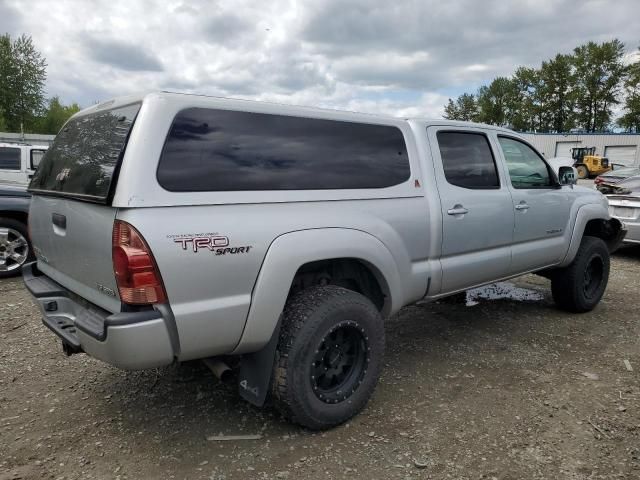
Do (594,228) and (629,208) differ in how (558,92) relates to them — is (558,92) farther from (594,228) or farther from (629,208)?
(594,228)

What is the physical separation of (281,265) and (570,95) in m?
→ 77.9

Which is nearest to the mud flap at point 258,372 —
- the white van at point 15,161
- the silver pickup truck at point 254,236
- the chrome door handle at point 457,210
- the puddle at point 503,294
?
the silver pickup truck at point 254,236

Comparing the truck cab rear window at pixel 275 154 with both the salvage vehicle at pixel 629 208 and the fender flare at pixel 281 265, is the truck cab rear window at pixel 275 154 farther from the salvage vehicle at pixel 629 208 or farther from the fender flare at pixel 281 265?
the salvage vehicle at pixel 629 208

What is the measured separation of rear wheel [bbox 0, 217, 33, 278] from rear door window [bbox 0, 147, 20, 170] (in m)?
6.33

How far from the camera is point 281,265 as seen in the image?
2537 millimetres

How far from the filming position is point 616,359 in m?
4.00

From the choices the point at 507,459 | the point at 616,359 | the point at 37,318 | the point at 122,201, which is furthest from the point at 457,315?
the point at 37,318

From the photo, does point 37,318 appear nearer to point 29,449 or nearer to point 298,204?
point 29,449

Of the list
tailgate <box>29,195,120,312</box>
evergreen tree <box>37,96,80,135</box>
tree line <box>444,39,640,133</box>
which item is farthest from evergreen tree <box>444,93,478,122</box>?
tailgate <box>29,195,120,312</box>

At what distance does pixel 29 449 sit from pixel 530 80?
8604cm

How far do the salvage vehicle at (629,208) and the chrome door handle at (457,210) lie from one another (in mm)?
5579

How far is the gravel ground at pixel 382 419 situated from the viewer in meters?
2.58

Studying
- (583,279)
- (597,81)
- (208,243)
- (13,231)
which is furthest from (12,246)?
(597,81)

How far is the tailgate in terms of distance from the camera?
230cm
